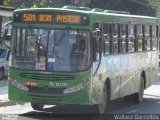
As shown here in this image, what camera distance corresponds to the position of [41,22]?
14750 millimetres

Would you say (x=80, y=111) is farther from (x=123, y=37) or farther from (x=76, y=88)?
(x=123, y=37)

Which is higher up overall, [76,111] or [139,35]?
[139,35]

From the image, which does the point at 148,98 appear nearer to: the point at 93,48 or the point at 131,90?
the point at 131,90

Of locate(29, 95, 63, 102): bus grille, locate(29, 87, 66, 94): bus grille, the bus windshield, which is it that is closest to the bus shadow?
locate(29, 95, 63, 102): bus grille

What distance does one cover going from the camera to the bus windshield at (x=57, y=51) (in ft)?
47.4

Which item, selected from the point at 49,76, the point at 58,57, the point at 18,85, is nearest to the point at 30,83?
the point at 18,85

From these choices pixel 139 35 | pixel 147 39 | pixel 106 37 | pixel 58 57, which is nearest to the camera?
pixel 58 57

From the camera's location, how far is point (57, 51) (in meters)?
14.5

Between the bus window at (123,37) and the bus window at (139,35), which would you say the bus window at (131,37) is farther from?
the bus window at (139,35)

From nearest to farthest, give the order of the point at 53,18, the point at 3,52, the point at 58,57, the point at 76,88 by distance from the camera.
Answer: the point at 76,88
the point at 58,57
the point at 53,18
the point at 3,52

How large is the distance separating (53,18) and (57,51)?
33.4 inches

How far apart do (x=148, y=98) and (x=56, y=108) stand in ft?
19.8

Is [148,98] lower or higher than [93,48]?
lower

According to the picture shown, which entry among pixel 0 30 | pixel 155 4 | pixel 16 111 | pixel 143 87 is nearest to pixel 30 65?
pixel 16 111
